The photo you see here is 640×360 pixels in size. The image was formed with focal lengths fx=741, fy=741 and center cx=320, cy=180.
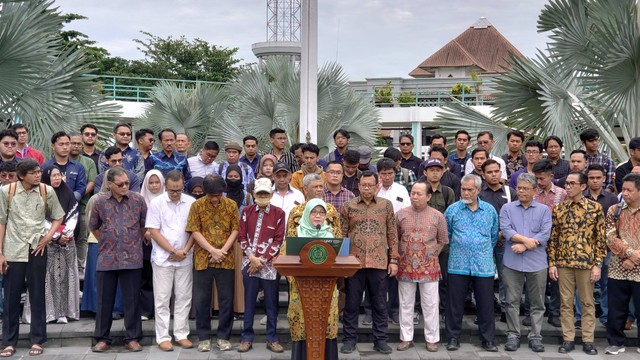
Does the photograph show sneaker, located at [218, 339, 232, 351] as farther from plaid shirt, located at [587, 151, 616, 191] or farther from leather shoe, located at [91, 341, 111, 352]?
plaid shirt, located at [587, 151, 616, 191]

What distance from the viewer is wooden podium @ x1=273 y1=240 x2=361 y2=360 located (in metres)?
5.54

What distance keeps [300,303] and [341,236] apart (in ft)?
2.70

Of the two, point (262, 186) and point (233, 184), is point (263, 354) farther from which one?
point (233, 184)

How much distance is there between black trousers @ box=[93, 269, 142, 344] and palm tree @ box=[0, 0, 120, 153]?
364cm

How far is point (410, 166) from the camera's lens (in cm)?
916

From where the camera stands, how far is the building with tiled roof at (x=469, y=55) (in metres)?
46.5

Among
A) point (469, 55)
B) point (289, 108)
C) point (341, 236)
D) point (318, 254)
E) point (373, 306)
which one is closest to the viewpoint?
point (318, 254)

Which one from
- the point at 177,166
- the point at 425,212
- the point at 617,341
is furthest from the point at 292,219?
the point at 617,341

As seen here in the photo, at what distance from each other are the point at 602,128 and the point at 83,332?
791 centimetres

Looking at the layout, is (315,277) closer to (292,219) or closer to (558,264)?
(292,219)

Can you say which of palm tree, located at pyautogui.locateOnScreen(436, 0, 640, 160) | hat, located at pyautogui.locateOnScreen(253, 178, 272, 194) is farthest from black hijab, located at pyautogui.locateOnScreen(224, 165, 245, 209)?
palm tree, located at pyautogui.locateOnScreen(436, 0, 640, 160)

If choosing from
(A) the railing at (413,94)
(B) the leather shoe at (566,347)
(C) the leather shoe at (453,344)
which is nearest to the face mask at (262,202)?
(C) the leather shoe at (453,344)

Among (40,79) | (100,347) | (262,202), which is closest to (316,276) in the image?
(262,202)

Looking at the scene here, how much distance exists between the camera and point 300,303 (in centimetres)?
633
